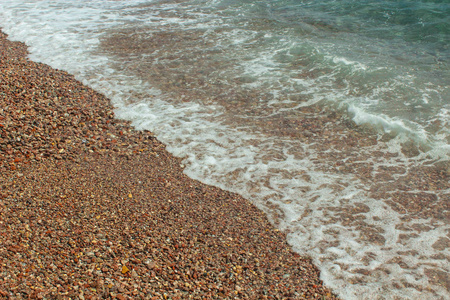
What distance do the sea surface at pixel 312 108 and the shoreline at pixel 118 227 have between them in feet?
1.24

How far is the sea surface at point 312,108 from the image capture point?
13.5 ft

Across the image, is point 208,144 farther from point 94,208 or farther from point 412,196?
point 412,196

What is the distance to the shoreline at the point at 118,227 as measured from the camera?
3062 millimetres

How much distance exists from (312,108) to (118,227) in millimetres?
4466

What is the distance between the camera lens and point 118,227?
3723 mm

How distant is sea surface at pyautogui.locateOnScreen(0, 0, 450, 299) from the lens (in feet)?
13.5

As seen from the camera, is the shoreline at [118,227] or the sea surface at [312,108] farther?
the sea surface at [312,108]

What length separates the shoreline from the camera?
10.0 feet

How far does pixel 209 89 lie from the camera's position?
7.80 meters

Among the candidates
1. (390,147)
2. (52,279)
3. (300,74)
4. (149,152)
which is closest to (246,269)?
(52,279)

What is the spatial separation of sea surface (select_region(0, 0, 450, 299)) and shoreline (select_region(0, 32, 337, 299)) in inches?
14.8

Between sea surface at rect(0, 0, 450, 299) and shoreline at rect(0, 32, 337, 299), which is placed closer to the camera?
→ shoreline at rect(0, 32, 337, 299)

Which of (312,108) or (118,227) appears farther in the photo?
(312,108)

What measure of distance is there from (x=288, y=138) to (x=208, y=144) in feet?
4.05
